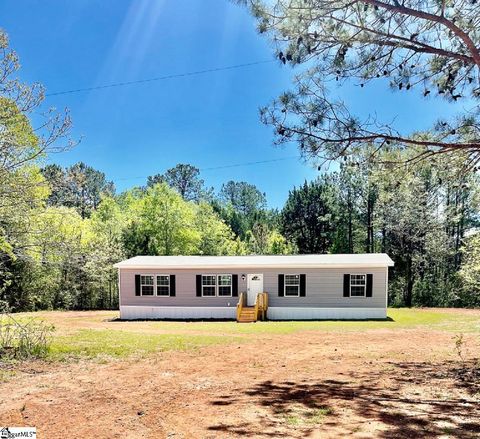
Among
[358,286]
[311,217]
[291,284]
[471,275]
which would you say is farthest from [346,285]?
[311,217]

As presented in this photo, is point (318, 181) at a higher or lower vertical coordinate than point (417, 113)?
higher

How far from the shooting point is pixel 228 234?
3344 cm

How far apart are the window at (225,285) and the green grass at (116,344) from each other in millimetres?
6833

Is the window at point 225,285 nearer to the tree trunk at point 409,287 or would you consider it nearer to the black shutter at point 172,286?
the black shutter at point 172,286

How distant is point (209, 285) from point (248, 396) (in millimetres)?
12581

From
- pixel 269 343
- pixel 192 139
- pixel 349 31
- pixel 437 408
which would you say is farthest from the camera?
pixel 192 139

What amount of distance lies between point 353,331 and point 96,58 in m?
13.4

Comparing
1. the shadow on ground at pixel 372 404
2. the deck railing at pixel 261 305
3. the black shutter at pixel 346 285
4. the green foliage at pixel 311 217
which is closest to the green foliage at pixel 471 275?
the black shutter at pixel 346 285

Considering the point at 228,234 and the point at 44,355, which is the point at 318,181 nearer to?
the point at 228,234

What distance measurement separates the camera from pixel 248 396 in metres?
5.07

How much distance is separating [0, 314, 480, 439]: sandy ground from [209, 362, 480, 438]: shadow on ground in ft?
0.04

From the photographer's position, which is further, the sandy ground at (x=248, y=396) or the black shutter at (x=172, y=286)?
the black shutter at (x=172, y=286)

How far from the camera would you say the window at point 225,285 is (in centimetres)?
1744

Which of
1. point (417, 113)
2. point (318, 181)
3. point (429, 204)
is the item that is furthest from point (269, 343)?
point (318, 181)
